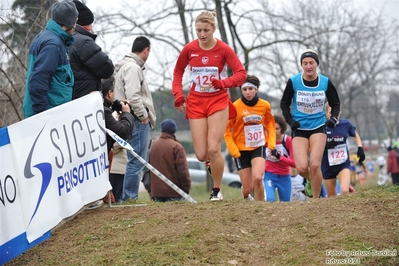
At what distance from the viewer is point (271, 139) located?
34.1ft

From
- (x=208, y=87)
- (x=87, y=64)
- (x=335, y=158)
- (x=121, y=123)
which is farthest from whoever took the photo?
(x=335, y=158)

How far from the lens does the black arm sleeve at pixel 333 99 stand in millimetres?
9688

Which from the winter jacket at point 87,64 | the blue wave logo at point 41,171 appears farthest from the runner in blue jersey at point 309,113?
the blue wave logo at point 41,171

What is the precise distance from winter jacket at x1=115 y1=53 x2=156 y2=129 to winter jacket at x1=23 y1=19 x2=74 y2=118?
1.73m

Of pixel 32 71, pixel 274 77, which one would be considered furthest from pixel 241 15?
pixel 274 77

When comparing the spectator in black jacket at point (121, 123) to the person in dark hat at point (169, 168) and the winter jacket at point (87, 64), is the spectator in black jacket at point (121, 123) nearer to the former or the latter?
the winter jacket at point (87, 64)

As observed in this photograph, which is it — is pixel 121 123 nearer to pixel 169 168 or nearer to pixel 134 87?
pixel 134 87

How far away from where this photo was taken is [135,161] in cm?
984

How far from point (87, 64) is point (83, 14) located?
1084 mm

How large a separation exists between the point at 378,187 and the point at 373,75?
39011 millimetres

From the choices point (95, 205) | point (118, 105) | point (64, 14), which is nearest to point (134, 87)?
point (118, 105)

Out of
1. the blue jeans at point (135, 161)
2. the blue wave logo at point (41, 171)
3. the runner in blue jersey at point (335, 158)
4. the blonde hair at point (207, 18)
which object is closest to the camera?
the blue wave logo at point (41, 171)

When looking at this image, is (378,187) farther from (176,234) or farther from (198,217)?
(176,234)

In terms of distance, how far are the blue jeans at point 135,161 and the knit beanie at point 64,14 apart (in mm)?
2400
